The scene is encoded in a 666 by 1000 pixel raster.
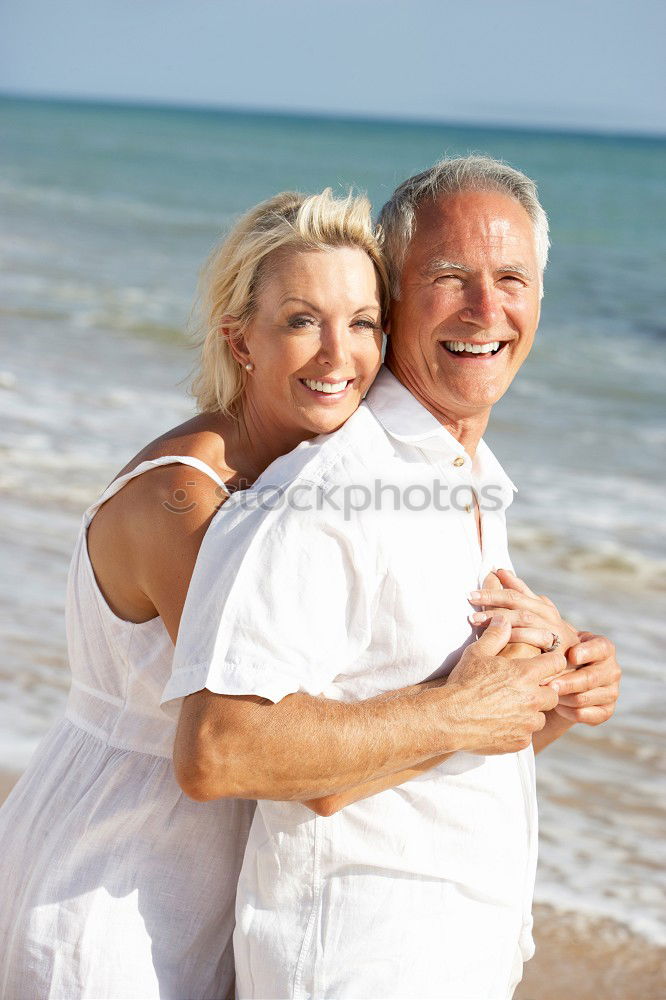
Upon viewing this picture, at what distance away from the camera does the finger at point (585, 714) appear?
250 cm

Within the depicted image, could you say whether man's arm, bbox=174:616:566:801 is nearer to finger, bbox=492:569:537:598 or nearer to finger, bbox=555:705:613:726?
finger, bbox=492:569:537:598

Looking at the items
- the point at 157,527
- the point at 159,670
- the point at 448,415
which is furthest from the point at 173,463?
the point at 448,415

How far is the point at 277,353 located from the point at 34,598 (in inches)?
139

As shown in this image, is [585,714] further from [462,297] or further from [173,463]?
[173,463]

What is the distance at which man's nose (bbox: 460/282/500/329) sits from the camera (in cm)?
249

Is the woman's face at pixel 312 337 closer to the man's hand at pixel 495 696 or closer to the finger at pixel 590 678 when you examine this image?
the man's hand at pixel 495 696

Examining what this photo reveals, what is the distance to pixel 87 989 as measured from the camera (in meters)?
2.13

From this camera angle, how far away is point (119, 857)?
2.19 metres

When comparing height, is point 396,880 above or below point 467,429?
below

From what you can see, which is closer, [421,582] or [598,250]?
[421,582]

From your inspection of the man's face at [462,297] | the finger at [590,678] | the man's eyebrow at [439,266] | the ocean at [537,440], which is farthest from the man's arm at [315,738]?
the ocean at [537,440]

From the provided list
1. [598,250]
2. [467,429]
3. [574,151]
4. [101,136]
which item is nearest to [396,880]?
[467,429]

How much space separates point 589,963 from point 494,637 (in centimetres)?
170

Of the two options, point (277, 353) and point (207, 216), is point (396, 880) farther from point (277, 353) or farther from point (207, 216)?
point (207, 216)
